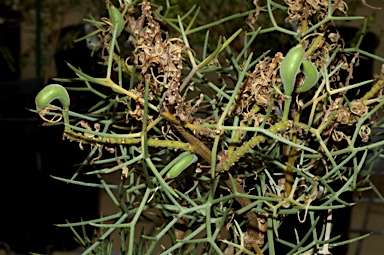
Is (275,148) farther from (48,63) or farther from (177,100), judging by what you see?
(48,63)

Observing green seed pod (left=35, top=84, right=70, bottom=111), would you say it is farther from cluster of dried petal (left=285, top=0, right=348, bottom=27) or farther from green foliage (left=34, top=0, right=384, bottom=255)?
cluster of dried petal (left=285, top=0, right=348, bottom=27)

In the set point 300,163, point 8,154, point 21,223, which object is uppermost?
point 300,163

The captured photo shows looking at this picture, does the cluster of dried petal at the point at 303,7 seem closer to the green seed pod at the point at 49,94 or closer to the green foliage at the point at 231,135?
the green foliage at the point at 231,135

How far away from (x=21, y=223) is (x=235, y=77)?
1020mm

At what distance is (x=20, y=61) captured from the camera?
6.26 feet

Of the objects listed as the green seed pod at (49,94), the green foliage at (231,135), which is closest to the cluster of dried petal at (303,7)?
the green foliage at (231,135)

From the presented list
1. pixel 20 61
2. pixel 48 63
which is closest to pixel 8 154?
pixel 48 63

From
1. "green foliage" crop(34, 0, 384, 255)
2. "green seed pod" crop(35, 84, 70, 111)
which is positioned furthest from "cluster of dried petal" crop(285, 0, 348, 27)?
"green seed pod" crop(35, 84, 70, 111)

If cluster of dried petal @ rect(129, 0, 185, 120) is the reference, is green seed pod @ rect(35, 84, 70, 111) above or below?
below

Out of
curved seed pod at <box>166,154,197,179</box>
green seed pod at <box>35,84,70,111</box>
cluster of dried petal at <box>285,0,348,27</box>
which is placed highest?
cluster of dried petal at <box>285,0,348,27</box>

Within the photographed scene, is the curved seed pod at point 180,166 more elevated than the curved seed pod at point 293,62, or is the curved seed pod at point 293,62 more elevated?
the curved seed pod at point 293,62

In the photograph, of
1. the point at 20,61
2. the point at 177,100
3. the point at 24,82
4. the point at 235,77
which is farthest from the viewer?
the point at 20,61

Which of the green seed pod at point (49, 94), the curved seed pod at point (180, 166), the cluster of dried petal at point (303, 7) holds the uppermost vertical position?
the cluster of dried petal at point (303, 7)

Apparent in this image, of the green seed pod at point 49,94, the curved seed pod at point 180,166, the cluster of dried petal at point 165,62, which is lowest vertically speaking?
the curved seed pod at point 180,166
